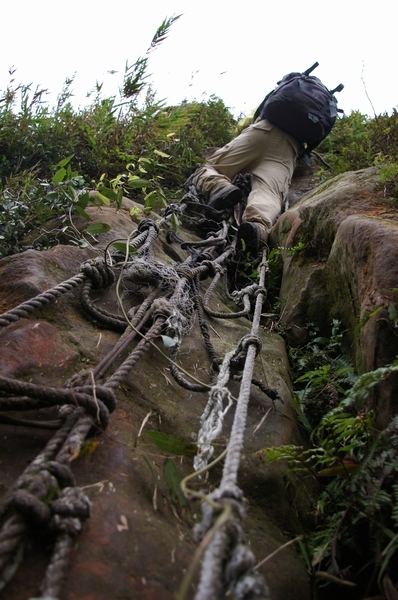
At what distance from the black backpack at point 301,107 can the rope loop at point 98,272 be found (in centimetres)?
316

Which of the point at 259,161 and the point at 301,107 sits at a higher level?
the point at 301,107

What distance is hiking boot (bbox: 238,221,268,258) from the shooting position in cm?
338

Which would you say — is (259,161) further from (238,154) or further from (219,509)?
(219,509)

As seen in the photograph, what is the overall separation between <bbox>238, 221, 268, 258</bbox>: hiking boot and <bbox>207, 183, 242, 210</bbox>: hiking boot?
439 mm

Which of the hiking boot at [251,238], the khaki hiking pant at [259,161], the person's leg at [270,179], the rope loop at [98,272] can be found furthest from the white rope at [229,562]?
the khaki hiking pant at [259,161]

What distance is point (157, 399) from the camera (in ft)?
4.82

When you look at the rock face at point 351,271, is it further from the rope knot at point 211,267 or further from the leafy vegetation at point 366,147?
the rope knot at point 211,267

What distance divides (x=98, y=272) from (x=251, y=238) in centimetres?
181

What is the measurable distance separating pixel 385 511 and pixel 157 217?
2.62m

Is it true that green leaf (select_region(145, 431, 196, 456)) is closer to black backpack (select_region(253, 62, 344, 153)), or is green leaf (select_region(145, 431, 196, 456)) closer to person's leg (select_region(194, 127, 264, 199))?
person's leg (select_region(194, 127, 264, 199))

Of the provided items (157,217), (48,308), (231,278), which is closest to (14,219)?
(157,217)

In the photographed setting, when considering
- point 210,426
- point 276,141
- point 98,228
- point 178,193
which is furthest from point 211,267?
point 276,141

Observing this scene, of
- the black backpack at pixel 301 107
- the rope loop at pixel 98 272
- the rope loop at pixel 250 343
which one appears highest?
the black backpack at pixel 301 107

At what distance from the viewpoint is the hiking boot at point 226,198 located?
12.2 ft
